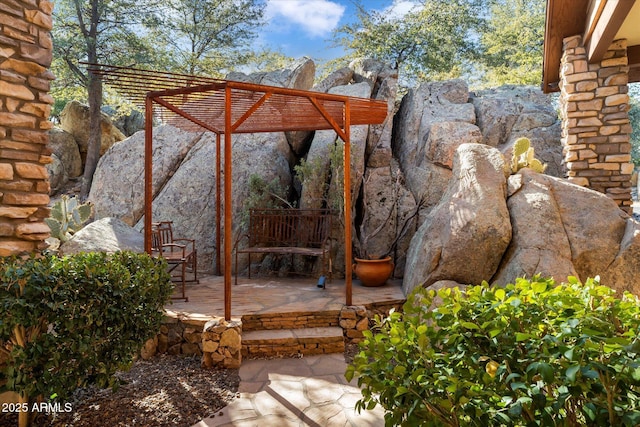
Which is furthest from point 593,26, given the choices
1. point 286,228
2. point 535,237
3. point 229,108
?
point 286,228

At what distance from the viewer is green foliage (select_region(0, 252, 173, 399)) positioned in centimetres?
225

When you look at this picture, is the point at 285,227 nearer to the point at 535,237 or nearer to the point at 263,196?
Result: the point at 263,196

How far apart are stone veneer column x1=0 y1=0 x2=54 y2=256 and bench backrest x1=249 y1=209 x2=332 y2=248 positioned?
357 cm

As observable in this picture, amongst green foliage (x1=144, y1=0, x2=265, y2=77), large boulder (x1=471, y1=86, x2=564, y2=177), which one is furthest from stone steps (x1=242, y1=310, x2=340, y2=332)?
green foliage (x1=144, y1=0, x2=265, y2=77)

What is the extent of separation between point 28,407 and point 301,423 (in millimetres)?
1823

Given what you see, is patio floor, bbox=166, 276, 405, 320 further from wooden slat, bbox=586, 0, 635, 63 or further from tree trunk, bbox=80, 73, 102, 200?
tree trunk, bbox=80, 73, 102, 200

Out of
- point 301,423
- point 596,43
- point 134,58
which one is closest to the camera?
point 301,423

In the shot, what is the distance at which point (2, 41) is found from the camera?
111 inches

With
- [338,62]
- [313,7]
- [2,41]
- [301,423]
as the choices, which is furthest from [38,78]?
[313,7]

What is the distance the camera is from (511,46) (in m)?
13.3

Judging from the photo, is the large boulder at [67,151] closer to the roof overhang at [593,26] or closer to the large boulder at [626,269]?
the roof overhang at [593,26]

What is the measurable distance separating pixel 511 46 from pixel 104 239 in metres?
14.1

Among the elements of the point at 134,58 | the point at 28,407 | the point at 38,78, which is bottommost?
the point at 28,407

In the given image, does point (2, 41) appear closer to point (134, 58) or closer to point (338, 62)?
point (134, 58)
